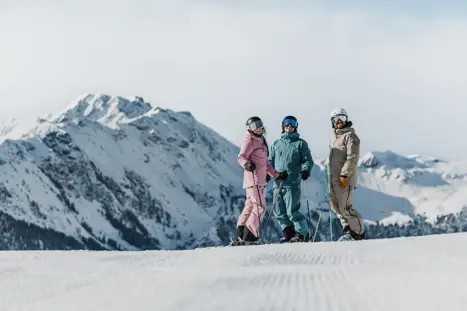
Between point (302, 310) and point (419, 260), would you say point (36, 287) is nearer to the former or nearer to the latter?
point (302, 310)

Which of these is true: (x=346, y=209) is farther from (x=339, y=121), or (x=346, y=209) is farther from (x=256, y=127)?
(x=256, y=127)

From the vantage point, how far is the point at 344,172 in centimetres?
1196

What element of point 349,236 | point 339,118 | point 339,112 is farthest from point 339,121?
point 349,236

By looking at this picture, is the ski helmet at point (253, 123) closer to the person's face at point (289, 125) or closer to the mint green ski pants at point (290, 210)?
the person's face at point (289, 125)

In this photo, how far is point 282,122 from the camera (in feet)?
42.9

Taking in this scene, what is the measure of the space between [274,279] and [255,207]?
5813 mm

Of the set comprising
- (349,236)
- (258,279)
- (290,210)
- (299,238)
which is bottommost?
(299,238)

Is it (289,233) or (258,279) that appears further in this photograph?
(289,233)

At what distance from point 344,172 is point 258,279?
5735mm

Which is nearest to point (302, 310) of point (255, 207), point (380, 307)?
point (380, 307)

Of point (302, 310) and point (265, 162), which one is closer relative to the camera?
point (302, 310)

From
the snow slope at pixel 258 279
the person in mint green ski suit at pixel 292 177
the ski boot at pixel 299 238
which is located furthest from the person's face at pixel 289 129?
the snow slope at pixel 258 279

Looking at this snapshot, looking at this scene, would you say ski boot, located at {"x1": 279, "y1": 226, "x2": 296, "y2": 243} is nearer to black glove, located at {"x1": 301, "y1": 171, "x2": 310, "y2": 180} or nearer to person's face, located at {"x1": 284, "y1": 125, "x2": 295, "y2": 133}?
black glove, located at {"x1": 301, "y1": 171, "x2": 310, "y2": 180}

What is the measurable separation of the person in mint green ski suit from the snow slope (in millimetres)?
3479
